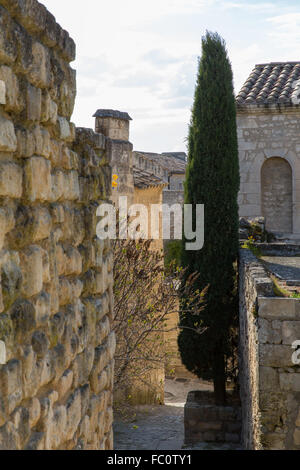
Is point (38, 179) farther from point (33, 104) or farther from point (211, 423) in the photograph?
point (211, 423)

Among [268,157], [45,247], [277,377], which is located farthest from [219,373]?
[45,247]

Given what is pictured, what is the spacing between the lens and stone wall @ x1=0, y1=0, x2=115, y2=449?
7.08ft

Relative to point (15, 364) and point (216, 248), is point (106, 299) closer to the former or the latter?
point (15, 364)

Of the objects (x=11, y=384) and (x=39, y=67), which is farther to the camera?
(x=39, y=67)

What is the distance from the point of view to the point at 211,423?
998 cm

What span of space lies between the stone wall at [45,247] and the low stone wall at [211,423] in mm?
6759

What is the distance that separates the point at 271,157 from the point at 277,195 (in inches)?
36.0

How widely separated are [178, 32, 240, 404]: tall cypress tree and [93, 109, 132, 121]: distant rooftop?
1236mm

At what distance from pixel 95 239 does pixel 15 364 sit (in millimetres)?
1456

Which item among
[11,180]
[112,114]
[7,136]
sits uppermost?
[112,114]

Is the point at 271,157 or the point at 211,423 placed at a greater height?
the point at 271,157
